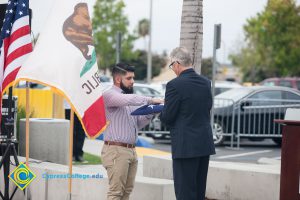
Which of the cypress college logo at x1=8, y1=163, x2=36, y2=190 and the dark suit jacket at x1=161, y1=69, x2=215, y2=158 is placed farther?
the cypress college logo at x1=8, y1=163, x2=36, y2=190

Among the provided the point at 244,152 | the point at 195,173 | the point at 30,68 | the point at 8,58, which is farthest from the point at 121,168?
the point at 244,152

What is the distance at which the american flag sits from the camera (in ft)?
25.0

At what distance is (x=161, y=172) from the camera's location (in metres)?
9.09

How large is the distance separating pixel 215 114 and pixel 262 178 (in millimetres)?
Answer: 9671

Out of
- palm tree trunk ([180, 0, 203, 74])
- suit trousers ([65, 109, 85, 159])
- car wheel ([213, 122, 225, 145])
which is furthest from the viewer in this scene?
car wheel ([213, 122, 225, 145])

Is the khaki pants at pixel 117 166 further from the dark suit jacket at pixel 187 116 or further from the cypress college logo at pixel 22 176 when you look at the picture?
the cypress college logo at pixel 22 176

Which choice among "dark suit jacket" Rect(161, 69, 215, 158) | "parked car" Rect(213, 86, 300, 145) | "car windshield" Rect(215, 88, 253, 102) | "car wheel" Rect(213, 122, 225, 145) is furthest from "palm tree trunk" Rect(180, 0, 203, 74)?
"car windshield" Rect(215, 88, 253, 102)

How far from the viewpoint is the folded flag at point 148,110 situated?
6652 millimetres

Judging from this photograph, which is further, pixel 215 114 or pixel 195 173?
pixel 215 114

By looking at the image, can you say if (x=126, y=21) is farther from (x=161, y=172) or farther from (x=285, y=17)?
(x=161, y=172)

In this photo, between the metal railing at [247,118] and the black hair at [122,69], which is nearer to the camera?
the black hair at [122,69]

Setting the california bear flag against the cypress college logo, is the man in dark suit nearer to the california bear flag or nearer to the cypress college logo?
the california bear flag

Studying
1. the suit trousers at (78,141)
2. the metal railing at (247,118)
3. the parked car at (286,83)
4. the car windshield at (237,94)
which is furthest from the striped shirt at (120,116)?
the parked car at (286,83)

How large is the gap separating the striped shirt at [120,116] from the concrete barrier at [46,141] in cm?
333
